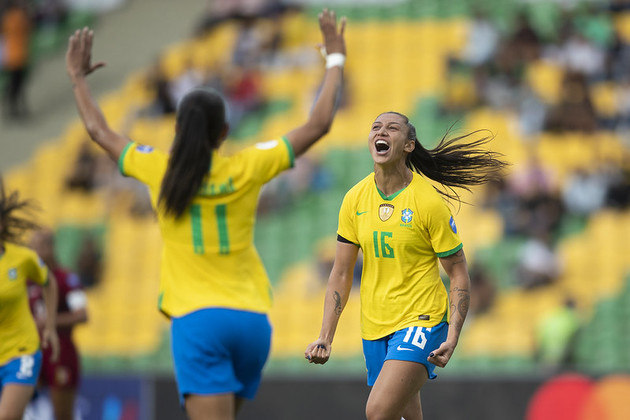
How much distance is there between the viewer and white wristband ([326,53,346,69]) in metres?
5.98

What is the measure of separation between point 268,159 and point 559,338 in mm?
9109

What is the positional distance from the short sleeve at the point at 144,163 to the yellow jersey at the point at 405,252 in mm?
1124

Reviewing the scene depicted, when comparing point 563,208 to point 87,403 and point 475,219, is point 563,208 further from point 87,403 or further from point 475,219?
point 87,403

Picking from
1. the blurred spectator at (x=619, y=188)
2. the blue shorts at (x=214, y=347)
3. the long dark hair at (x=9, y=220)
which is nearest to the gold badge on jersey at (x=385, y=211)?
the blue shorts at (x=214, y=347)

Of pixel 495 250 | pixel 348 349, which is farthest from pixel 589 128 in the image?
pixel 348 349

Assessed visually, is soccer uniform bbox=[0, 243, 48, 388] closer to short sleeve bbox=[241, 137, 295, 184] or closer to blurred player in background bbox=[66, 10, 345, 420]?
blurred player in background bbox=[66, 10, 345, 420]

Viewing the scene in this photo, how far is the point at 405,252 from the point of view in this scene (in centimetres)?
546

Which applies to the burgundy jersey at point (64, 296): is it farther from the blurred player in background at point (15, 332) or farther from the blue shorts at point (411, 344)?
the blue shorts at point (411, 344)

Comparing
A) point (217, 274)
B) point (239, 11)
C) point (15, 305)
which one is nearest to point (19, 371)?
point (15, 305)

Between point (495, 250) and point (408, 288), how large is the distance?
958 centimetres

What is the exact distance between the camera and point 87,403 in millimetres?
11727

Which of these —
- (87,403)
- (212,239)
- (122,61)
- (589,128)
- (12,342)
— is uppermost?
(122,61)

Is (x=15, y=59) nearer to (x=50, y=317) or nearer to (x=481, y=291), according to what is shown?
(x=481, y=291)

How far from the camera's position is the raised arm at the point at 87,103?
5.61 metres
